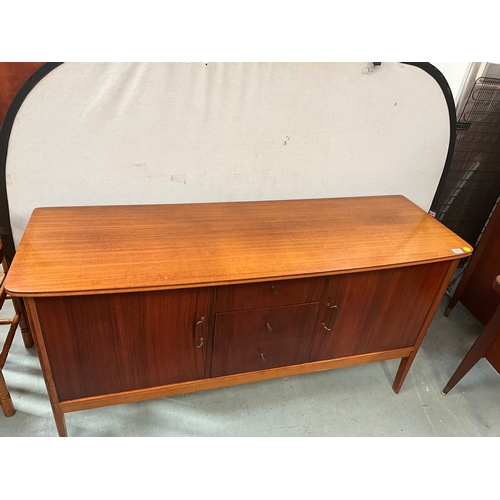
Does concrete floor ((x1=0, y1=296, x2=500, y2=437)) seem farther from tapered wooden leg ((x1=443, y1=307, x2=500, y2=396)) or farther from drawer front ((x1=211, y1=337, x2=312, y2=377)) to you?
drawer front ((x1=211, y1=337, x2=312, y2=377))

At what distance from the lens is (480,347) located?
58.8 inches

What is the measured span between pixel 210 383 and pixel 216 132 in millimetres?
919

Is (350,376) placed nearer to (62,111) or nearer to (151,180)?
(151,180)

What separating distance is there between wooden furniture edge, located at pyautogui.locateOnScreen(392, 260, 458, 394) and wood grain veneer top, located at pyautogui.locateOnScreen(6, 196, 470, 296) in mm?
103

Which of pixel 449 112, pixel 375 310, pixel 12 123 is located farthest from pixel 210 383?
pixel 449 112

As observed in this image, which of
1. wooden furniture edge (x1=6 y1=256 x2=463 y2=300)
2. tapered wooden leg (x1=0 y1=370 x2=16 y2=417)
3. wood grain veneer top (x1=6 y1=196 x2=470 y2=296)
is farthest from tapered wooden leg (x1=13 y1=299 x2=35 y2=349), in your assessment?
wooden furniture edge (x1=6 y1=256 x2=463 y2=300)

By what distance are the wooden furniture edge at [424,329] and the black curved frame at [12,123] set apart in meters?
0.63

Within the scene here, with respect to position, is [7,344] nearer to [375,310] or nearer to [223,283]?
[223,283]

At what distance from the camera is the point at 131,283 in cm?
96

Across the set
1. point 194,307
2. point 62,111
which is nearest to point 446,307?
point 194,307

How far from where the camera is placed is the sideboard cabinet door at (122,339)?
3.24ft

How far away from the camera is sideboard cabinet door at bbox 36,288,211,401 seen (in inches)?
38.9

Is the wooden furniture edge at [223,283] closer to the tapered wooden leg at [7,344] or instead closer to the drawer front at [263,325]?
the drawer front at [263,325]

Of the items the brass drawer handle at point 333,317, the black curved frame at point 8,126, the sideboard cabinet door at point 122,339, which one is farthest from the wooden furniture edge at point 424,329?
the black curved frame at point 8,126
